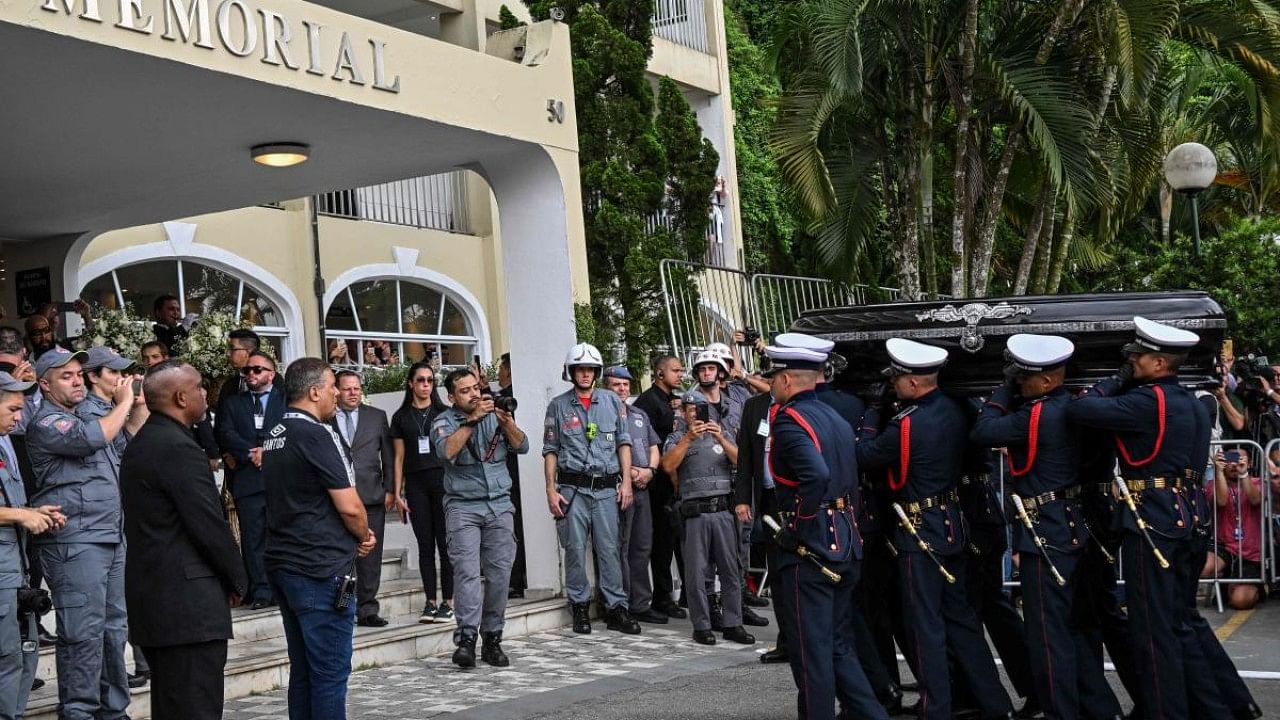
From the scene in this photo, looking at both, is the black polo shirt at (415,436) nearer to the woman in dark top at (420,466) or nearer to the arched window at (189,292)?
the woman in dark top at (420,466)

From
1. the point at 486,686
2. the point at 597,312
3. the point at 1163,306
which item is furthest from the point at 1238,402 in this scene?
the point at 486,686

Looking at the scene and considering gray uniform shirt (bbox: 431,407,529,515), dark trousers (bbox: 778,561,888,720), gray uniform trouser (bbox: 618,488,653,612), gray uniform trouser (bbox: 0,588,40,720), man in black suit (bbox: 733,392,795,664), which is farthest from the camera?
gray uniform trouser (bbox: 618,488,653,612)

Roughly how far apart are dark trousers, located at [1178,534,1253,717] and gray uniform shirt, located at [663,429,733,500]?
419 centimetres

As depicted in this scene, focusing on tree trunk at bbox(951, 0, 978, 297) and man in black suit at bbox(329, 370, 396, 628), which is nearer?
man in black suit at bbox(329, 370, 396, 628)

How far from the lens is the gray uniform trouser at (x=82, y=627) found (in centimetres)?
740

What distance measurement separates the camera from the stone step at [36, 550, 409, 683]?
29.5ft

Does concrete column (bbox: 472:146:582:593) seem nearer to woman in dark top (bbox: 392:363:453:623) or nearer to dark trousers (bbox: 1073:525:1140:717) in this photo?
woman in dark top (bbox: 392:363:453:623)

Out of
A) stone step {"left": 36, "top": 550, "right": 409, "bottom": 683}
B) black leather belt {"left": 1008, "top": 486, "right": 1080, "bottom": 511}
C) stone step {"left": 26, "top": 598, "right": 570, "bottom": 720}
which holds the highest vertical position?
black leather belt {"left": 1008, "top": 486, "right": 1080, "bottom": 511}

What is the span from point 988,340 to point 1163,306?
1.06 metres

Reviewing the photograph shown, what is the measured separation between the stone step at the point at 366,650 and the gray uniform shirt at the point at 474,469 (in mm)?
→ 1006

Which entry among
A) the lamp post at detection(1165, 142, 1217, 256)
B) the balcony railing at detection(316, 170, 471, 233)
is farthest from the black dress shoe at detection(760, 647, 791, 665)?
the balcony railing at detection(316, 170, 471, 233)

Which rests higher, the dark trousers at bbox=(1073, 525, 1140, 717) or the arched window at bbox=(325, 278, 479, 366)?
the arched window at bbox=(325, 278, 479, 366)

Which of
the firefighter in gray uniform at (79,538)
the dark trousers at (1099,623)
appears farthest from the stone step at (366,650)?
the dark trousers at (1099,623)

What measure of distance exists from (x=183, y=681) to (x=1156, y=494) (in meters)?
4.72
